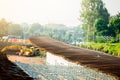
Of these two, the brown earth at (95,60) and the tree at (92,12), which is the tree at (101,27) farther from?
the brown earth at (95,60)

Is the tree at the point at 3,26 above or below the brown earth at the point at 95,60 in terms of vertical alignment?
above

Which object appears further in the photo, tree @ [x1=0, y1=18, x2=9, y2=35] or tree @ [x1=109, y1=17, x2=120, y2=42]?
tree @ [x1=0, y1=18, x2=9, y2=35]

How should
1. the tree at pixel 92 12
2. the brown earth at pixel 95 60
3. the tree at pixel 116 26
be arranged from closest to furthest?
1. the brown earth at pixel 95 60
2. the tree at pixel 116 26
3. the tree at pixel 92 12

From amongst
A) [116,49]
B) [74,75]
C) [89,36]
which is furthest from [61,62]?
[89,36]

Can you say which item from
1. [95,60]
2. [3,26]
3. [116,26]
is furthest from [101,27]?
[3,26]

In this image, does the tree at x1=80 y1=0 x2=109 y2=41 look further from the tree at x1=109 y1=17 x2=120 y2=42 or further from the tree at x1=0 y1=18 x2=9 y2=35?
the tree at x1=0 y1=18 x2=9 y2=35

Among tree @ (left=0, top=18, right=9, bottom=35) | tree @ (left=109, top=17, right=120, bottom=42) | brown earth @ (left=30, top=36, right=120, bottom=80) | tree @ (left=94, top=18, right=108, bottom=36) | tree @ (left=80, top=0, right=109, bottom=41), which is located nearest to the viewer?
brown earth @ (left=30, top=36, right=120, bottom=80)

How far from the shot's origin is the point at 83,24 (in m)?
72.8

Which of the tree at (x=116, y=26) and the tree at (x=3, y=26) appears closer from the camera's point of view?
the tree at (x=116, y=26)

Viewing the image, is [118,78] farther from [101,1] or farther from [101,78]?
[101,1]

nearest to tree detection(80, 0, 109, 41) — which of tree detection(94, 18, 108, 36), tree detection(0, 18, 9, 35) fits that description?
tree detection(94, 18, 108, 36)

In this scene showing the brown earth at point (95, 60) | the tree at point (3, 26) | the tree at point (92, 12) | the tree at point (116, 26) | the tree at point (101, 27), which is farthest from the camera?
the tree at point (3, 26)

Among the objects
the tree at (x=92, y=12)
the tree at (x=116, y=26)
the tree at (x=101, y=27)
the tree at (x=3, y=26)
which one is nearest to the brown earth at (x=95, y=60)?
the tree at (x=116, y=26)

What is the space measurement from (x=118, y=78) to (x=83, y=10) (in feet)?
189
